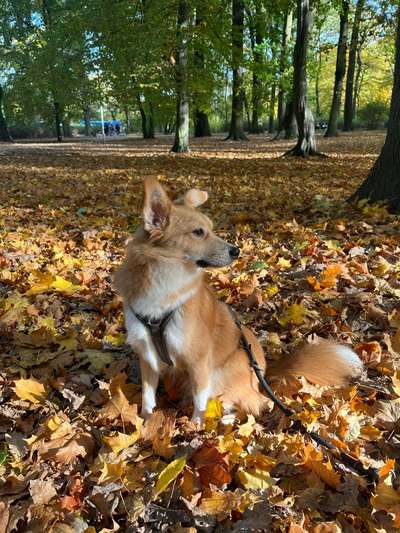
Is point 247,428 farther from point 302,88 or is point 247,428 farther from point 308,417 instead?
point 302,88

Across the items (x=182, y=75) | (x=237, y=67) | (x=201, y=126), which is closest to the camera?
(x=182, y=75)

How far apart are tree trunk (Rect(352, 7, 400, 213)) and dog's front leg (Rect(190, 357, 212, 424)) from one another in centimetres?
498

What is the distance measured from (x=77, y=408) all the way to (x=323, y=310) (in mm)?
2345

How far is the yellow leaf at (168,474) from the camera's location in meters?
2.21

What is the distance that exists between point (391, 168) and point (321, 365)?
482 centimetres

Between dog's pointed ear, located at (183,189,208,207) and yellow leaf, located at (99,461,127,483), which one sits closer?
yellow leaf, located at (99,461,127,483)

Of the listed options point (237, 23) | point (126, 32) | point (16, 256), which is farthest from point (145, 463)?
point (237, 23)

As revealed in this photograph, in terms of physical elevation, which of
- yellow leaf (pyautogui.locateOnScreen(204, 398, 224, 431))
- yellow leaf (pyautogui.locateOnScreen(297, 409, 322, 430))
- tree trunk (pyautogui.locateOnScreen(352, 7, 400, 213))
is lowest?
yellow leaf (pyautogui.locateOnScreen(204, 398, 224, 431))

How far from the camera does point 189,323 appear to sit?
8.87ft

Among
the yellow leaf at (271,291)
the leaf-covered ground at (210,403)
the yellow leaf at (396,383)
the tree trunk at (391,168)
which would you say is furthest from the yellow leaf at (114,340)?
the tree trunk at (391,168)

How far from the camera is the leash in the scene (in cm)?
235

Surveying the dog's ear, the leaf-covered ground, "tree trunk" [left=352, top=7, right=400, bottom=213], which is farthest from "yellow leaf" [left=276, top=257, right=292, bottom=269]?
the dog's ear

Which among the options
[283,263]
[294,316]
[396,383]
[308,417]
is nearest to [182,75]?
[283,263]

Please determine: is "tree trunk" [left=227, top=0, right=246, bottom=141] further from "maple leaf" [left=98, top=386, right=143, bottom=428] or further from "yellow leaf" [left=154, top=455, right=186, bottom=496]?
"yellow leaf" [left=154, top=455, right=186, bottom=496]
